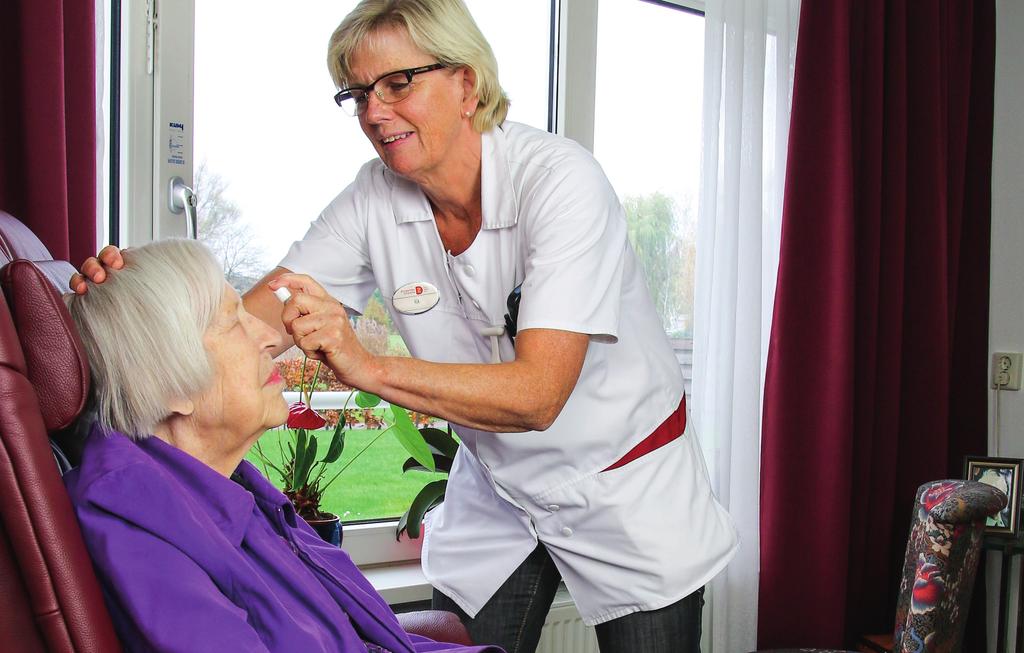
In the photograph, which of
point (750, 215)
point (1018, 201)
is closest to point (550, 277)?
point (750, 215)

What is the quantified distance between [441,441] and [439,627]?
2.72 feet

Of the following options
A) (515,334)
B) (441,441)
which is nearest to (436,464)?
(441,441)

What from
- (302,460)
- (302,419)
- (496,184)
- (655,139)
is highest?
(655,139)

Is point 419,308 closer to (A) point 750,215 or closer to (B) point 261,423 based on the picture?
(B) point 261,423

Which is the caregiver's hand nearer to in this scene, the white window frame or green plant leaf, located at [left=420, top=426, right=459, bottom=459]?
the white window frame

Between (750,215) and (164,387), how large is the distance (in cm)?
195

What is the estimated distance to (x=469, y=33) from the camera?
4.70ft

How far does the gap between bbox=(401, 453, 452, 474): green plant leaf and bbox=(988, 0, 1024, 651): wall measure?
6.77ft

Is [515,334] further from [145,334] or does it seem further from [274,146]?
[274,146]

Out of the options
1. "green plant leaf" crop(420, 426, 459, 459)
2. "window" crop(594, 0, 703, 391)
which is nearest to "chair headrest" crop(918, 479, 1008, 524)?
"window" crop(594, 0, 703, 391)

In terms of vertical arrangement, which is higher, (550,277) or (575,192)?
(575,192)

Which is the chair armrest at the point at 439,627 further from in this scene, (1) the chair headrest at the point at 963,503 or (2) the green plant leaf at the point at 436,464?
(1) the chair headrest at the point at 963,503

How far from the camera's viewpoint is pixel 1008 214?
329 cm

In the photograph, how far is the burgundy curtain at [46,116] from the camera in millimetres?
1708
